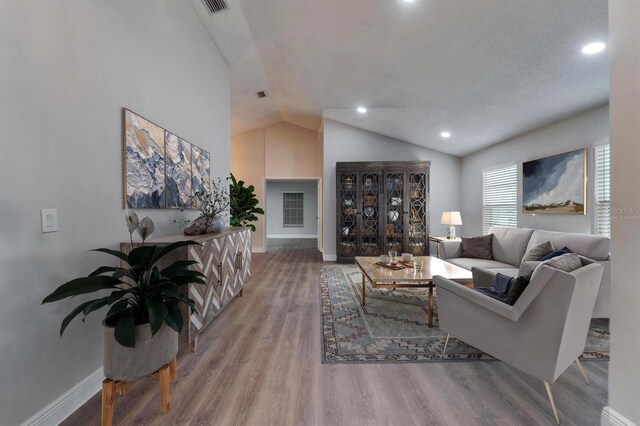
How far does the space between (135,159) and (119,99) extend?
431mm

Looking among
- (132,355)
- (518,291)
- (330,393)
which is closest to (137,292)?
(132,355)

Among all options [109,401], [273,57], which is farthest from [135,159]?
[273,57]

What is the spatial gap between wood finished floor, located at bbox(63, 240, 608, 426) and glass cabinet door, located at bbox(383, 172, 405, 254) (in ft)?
11.3

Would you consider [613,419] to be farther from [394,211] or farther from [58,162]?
[394,211]

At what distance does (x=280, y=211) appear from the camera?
1009cm

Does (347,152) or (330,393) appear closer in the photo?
(330,393)

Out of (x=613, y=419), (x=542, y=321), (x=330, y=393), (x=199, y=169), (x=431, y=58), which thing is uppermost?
(x=431, y=58)

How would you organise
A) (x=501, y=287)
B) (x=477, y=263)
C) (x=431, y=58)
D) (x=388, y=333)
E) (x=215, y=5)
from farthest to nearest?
(x=477, y=263)
(x=431, y=58)
(x=215, y=5)
(x=388, y=333)
(x=501, y=287)

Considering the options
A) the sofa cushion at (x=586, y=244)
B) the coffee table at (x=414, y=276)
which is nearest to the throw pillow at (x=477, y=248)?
the sofa cushion at (x=586, y=244)

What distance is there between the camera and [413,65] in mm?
3207

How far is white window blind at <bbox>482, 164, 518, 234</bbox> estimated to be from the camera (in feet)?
14.3

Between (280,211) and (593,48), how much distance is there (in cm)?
882

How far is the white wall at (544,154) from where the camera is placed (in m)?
3.10

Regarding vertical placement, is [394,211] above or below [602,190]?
below
